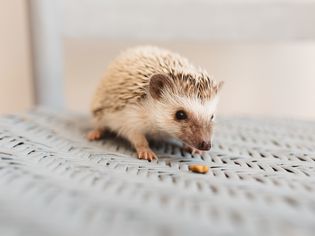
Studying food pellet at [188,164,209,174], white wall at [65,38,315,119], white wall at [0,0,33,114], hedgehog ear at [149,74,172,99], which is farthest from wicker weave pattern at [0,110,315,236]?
white wall at [65,38,315,119]

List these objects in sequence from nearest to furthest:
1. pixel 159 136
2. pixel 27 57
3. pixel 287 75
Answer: pixel 159 136 < pixel 27 57 < pixel 287 75

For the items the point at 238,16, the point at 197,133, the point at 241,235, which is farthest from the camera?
the point at 238,16

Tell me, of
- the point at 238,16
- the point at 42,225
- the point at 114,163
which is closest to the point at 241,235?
the point at 42,225

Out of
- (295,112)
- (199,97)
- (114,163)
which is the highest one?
(199,97)

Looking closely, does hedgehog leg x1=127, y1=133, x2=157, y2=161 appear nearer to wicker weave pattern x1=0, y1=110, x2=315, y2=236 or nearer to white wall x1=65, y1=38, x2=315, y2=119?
wicker weave pattern x1=0, y1=110, x2=315, y2=236

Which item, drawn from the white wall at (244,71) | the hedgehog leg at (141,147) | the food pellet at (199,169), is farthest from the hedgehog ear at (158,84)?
the white wall at (244,71)

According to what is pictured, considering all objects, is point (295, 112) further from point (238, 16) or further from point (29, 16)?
point (29, 16)

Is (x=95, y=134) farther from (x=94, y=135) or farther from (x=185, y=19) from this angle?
(x=185, y=19)

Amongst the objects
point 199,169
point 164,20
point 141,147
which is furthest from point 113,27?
point 199,169
